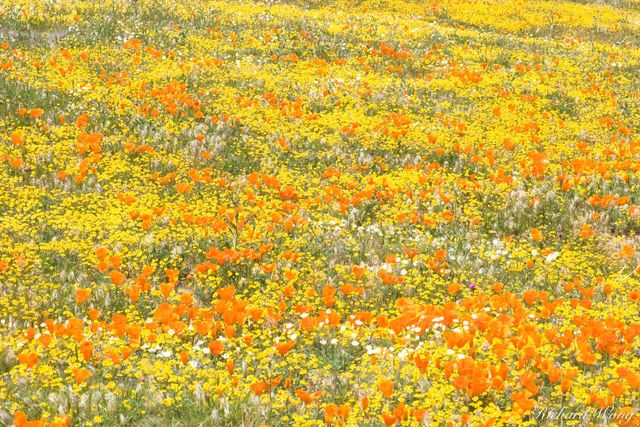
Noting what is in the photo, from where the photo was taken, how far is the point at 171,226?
8.12 meters

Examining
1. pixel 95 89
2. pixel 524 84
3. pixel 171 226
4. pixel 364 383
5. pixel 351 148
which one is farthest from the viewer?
pixel 524 84

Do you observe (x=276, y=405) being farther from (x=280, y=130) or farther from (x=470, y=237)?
(x=280, y=130)

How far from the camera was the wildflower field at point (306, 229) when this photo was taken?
505cm

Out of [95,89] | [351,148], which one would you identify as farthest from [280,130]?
[95,89]

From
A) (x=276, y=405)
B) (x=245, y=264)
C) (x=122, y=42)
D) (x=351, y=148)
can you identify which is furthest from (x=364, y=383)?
(x=122, y=42)

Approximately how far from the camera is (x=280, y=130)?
11578 millimetres

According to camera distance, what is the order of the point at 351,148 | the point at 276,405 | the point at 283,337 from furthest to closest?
the point at 351,148
the point at 283,337
the point at 276,405

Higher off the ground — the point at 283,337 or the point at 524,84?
the point at 524,84

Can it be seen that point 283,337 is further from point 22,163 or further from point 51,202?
point 22,163

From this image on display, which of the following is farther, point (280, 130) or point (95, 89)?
point (95, 89)

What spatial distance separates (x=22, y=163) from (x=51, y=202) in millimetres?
1198

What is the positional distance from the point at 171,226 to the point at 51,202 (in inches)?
69.7

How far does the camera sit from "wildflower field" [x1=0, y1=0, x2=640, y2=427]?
5.05m

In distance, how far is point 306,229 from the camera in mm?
8328
